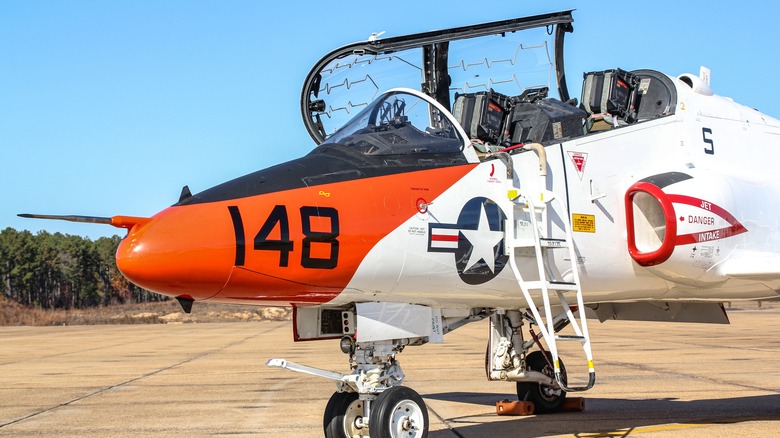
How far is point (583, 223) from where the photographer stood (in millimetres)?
7215

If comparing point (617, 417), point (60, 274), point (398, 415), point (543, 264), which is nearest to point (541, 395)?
point (617, 417)

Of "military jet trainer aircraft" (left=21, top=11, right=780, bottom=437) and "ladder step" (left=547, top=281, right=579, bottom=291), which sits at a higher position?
"military jet trainer aircraft" (left=21, top=11, right=780, bottom=437)

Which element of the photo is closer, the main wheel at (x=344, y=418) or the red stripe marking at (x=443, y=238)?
the red stripe marking at (x=443, y=238)

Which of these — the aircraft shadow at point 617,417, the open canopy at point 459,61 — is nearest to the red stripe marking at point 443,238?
the open canopy at point 459,61

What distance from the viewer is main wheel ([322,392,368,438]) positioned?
690 cm

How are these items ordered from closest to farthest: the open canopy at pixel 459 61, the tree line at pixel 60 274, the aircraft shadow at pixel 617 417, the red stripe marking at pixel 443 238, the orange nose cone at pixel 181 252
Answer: the orange nose cone at pixel 181 252 < the red stripe marking at pixel 443 238 < the open canopy at pixel 459 61 < the aircraft shadow at pixel 617 417 < the tree line at pixel 60 274

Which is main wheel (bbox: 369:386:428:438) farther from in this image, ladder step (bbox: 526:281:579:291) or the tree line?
the tree line

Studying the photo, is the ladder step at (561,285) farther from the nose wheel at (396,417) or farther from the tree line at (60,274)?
the tree line at (60,274)

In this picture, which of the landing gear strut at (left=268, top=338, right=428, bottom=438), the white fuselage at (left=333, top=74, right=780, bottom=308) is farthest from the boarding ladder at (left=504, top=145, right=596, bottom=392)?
the landing gear strut at (left=268, top=338, right=428, bottom=438)

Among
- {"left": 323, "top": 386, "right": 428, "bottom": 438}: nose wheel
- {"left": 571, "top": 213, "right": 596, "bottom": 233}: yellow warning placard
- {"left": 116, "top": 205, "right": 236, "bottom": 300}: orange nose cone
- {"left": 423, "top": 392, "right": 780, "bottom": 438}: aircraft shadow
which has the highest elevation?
{"left": 571, "top": 213, "right": 596, "bottom": 233}: yellow warning placard

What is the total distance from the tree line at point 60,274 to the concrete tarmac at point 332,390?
289 feet

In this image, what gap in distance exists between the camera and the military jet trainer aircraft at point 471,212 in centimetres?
582

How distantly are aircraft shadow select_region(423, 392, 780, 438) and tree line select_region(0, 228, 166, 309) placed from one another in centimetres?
Result: 9766

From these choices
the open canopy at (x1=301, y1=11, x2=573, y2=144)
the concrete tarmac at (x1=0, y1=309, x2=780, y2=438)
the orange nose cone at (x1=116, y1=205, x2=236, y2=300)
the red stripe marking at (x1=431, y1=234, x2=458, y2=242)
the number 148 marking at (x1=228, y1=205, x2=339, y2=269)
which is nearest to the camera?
the orange nose cone at (x1=116, y1=205, x2=236, y2=300)
